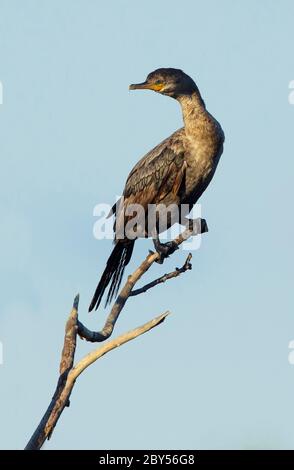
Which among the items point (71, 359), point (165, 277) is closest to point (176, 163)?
point (165, 277)

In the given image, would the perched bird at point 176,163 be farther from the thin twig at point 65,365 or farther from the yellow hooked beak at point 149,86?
the thin twig at point 65,365

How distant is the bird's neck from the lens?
17734mm

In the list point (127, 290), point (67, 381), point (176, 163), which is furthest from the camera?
point (176, 163)

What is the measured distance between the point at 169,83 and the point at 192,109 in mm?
424

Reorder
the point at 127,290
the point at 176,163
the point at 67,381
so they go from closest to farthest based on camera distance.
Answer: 1. the point at 67,381
2. the point at 127,290
3. the point at 176,163

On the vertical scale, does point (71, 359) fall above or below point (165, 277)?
below

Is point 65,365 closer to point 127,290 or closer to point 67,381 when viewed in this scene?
point 67,381

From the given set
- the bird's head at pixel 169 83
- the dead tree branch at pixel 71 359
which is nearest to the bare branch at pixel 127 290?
the dead tree branch at pixel 71 359

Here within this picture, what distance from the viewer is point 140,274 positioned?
16.0 metres

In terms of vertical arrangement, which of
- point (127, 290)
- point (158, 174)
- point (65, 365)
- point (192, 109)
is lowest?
point (65, 365)

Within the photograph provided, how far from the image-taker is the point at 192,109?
17.8 m

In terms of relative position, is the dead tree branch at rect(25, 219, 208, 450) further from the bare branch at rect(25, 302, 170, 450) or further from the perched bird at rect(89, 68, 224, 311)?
the perched bird at rect(89, 68, 224, 311)

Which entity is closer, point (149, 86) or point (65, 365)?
point (65, 365)
